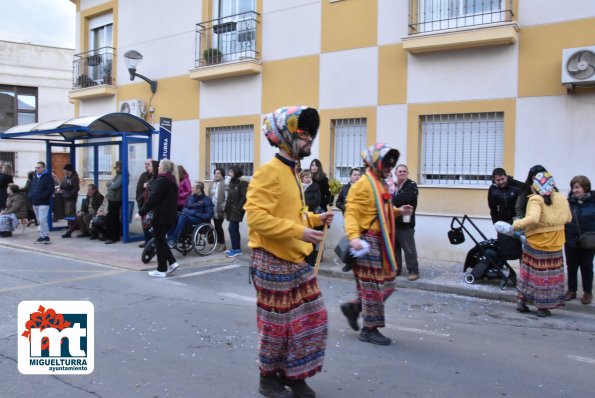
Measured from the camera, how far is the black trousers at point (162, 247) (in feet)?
28.0

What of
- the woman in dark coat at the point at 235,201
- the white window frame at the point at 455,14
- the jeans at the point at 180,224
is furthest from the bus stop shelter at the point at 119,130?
the white window frame at the point at 455,14

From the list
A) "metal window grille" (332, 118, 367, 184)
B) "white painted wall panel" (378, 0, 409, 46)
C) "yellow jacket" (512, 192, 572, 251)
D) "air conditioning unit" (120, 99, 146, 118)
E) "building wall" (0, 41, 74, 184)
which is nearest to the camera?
"yellow jacket" (512, 192, 572, 251)

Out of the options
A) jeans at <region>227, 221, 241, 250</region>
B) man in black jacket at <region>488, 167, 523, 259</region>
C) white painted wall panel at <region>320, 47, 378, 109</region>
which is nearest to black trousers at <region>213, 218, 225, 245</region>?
jeans at <region>227, 221, 241, 250</region>

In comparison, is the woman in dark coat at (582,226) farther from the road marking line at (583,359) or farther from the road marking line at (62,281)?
the road marking line at (62,281)

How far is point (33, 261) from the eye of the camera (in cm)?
997

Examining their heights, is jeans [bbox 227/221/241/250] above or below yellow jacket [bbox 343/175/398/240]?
below

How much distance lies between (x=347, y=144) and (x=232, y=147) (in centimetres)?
326

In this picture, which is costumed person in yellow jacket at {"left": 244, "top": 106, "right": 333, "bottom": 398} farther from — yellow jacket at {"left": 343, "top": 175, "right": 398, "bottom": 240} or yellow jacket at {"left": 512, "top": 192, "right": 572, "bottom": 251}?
yellow jacket at {"left": 512, "top": 192, "right": 572, "bottom": 251}

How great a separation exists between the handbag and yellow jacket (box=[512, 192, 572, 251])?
630 millimetres

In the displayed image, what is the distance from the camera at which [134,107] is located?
1512cm

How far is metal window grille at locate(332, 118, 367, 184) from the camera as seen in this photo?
11211mm

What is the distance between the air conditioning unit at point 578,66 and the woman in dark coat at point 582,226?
7.26 feet

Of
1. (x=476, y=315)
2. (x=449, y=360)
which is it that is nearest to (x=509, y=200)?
(x=476, y=315)

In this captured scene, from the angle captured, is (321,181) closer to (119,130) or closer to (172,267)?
(172,267)
